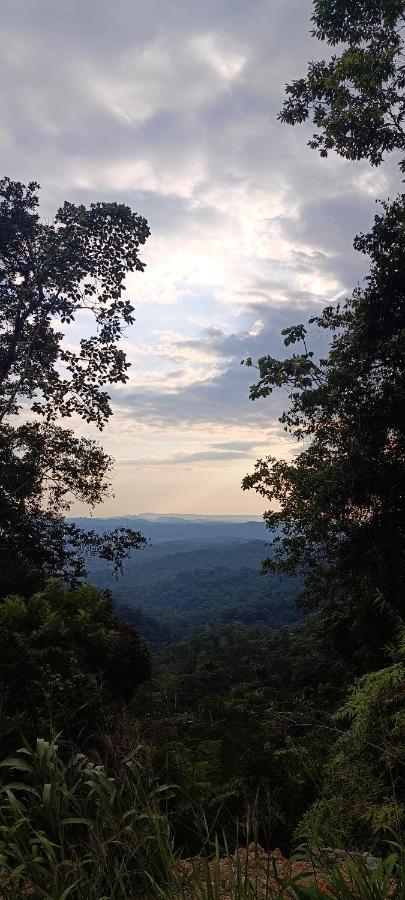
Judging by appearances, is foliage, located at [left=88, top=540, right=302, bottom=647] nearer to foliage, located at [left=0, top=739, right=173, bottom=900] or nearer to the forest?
the forest

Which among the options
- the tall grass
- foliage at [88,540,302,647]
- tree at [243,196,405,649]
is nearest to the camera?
the tall grass

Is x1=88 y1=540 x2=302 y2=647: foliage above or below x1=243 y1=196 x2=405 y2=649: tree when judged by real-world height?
below

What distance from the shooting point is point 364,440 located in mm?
11141

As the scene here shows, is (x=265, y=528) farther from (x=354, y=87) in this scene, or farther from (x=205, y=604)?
(x=205, y=604)

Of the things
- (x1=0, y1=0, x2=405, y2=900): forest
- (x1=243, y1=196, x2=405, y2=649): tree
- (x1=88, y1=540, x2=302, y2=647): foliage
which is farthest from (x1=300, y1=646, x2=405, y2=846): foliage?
(x1=88, y1=540, x2=302, y2=647): foliage

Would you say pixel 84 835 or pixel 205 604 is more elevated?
pixel 84 835

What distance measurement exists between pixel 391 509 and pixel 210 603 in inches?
5381

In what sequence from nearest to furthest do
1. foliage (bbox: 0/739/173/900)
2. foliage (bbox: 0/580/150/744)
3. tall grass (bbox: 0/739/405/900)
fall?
1. tall grass (bbox: 0/739/405/900)
2. foliage (bbox: 0/739/173/900)
3. foliage (bbox: 0/580/150/744)

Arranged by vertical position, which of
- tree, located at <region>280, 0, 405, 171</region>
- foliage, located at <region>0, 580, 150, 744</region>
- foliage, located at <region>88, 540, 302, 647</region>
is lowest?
foliage, located at <region>88, 540, 302, 647</region>

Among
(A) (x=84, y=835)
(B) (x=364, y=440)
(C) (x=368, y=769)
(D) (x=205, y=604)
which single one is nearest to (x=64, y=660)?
(A) (x=84, y=835)

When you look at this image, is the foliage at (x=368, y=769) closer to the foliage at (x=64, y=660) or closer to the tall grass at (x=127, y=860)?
the tall grass at (x=127, y=860)

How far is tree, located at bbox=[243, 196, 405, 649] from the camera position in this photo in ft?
36.2

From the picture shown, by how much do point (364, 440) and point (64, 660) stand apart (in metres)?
7.71

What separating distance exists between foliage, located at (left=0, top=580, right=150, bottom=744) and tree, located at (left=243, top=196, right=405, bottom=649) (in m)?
5.33
